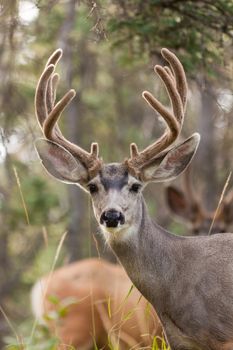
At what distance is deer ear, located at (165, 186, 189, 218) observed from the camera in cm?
1521

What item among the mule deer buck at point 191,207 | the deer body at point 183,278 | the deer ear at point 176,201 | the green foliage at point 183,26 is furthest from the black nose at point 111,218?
the deer ear at point 176,201

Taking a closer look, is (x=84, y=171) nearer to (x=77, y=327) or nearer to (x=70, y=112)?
(x=77, y=327)

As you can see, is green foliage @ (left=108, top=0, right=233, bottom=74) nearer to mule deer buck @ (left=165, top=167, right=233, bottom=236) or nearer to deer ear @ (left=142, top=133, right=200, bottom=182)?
deer ear @ (left=142, top=133, right=200, bottom=182)

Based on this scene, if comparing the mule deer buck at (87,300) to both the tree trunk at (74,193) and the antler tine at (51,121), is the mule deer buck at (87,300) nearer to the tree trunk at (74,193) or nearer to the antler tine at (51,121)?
the antler tine at (51,121)

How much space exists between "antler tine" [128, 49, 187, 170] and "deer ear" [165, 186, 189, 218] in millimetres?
7152

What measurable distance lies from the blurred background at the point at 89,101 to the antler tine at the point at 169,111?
1.74 ft

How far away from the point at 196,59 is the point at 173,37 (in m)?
0.29

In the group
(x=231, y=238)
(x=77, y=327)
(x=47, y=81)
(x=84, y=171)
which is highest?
(x=47, y=81)

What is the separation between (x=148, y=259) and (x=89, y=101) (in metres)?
10.6

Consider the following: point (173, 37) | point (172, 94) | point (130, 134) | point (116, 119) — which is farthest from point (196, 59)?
point (116, 119)

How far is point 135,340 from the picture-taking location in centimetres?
975

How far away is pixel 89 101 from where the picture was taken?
18.2 metres

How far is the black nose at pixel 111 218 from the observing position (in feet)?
24.2

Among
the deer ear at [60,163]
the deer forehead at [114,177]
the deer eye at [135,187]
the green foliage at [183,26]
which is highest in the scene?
the green foliage at [183,26]
